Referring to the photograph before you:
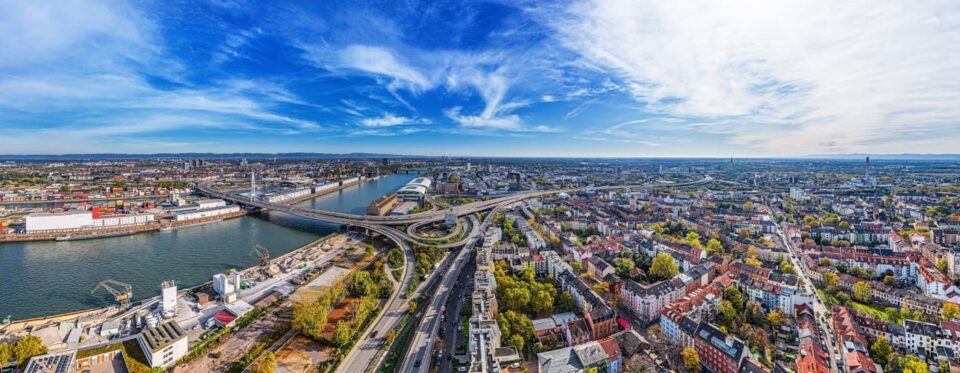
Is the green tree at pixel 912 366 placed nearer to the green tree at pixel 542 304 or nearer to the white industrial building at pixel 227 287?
the green tree at pixel 542 304

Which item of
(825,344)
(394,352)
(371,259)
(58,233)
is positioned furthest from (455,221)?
(58,233)

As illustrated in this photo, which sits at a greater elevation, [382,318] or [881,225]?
[881,225]

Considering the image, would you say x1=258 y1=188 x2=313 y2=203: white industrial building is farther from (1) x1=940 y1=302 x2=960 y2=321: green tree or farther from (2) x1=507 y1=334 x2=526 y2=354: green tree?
(1) x1=940 y1=302 x2=960 y2=321: green tree

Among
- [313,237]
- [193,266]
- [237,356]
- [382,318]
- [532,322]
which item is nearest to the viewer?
[237,356]

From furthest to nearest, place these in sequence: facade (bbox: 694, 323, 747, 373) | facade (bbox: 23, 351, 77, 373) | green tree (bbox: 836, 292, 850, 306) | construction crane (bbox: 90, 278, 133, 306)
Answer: construction crane (bbox: 90, 278, 133, 306)
green tree (bbox: 836, 292, 850, 306)
facade (bbox: 694, 323, 747, 373)
facade (bbox: 23, 351, 77, 373)

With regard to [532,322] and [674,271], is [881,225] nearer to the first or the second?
[674,271]

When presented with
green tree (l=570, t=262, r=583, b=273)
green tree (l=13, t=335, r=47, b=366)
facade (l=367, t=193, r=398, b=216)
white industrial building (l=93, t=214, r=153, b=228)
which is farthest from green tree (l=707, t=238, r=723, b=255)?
white industrial building (l=93, t=214, r=153, b=228)
